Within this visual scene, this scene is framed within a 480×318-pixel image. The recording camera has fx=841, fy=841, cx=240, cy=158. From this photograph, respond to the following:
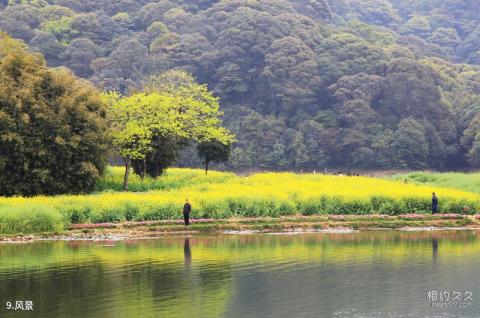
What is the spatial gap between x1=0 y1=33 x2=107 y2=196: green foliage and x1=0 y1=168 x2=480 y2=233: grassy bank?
3.93 metres

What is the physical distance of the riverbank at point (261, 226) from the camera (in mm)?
45000

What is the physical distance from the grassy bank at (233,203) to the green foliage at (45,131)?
12.9 ft

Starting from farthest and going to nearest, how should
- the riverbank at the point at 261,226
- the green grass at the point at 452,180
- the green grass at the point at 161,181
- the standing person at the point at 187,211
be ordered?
1. the green grass at the point at 452,180
2. the green grass at the point at 161,181
3. the standing person at the point at 187,211
4. the riverbank at the point at 261,226

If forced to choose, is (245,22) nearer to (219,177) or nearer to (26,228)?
(219,177)

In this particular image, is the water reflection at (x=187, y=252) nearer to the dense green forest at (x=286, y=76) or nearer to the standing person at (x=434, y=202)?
the standing person at (x=434, y=202)

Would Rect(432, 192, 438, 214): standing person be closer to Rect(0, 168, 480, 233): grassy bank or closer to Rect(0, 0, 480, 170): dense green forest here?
Rect(0, 168, 480, 233): grassy bank

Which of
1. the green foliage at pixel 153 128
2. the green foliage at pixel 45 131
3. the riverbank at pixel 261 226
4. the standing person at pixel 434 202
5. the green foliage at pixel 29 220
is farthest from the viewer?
the green foliage at pixel 153 128

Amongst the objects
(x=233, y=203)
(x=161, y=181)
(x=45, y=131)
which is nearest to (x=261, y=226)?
(x=233, y=203)

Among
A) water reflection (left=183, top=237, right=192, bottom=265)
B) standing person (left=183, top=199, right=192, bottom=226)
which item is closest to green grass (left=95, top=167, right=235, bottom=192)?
standing person (left=183, top=199, right=192, bottom=226)

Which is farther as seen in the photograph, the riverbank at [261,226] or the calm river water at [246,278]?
the riverbank at [261,226]

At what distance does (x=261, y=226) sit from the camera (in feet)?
157

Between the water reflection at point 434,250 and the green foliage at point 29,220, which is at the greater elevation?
the green foliage at point 29,220

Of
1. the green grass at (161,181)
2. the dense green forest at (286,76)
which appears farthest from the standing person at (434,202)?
the dense green forest at (286,76)

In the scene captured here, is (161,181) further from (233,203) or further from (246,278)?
(246,278)
